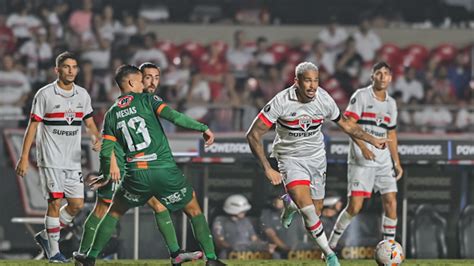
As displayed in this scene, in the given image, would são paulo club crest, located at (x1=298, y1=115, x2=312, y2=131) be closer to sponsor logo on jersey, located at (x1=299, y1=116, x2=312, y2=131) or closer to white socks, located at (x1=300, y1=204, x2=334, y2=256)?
sponsor logo on jersey, located at (x1=299, y1=116, x2=312, y2=131)

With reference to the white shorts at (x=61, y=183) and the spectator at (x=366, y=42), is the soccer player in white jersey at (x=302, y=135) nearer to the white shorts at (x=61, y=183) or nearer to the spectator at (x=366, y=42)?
the white shorts at (x=61, y=183)

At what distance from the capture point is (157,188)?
9969 mm


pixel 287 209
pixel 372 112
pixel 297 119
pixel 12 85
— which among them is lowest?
pixel 287 209

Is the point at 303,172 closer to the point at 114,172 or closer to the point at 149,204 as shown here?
the point at 149,204

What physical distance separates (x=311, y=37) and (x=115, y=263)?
962 cm

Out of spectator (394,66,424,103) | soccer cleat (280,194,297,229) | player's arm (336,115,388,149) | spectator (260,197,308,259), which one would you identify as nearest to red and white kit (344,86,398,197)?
soccer cleat (280,194,297,229)

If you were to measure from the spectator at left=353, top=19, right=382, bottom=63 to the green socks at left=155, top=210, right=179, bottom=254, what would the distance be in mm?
10023

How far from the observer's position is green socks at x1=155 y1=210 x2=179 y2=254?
34.3ft

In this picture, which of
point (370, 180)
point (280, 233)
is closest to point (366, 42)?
point (280, 233)

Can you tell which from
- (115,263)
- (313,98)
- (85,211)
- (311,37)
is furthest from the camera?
(311,37)

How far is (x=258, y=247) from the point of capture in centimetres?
1505

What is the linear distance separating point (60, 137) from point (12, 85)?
21.3 feet

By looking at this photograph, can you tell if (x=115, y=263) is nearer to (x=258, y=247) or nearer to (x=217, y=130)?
(x=258, y=247)

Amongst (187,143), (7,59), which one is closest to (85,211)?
(187,143)
